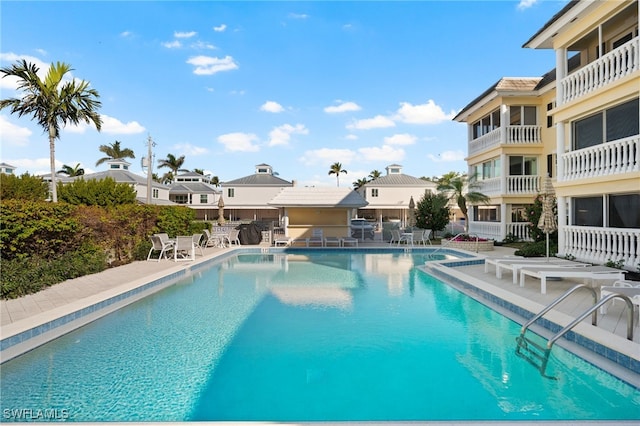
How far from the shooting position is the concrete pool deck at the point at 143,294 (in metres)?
5.71

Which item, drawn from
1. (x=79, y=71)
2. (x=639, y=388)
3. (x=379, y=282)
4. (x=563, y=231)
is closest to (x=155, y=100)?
(x=79, y=71)

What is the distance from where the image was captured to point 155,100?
27.1 meters

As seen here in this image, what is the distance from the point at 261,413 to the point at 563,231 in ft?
40.9

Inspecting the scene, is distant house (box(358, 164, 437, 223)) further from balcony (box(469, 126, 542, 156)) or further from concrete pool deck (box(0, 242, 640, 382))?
concrete pool deck (box(0, 242, 640, 382))

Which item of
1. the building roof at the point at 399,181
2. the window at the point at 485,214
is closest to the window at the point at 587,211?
the window at the point at 485,214

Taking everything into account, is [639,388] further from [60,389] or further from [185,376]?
[60,389]

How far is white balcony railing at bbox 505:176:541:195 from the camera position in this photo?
19.8m

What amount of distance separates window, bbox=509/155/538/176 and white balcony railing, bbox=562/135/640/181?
24.9 ft

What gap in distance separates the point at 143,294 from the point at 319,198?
14.6m

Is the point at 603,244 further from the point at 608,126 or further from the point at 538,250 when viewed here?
the point at 608,126

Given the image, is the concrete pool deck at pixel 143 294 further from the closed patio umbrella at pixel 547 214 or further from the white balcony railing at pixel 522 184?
the white balcony railing at pixel 522 184

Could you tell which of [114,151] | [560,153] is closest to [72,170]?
[114,151]

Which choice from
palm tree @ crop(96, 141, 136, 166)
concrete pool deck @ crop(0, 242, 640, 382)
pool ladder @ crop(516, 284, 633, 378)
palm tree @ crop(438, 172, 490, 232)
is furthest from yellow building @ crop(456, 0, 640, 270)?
palm tree @ crop(96, 141, 136, 166)

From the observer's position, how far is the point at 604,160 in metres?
11.0
